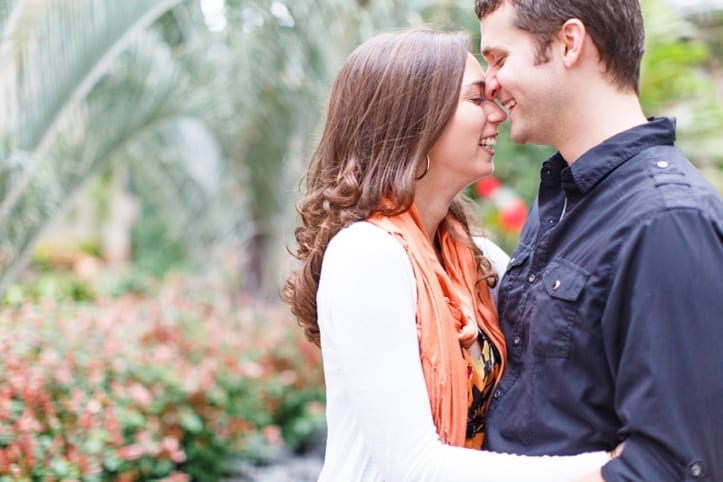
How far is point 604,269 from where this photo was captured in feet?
5.29

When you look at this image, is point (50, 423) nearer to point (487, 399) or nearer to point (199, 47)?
point (487, 399)

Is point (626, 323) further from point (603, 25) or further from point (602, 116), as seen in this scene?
point (603, 25)

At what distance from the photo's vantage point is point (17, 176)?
3.94 metres

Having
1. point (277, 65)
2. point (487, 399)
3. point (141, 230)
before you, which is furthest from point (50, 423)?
point (141, 230)

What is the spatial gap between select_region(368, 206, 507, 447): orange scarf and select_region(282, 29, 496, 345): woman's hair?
0.24 feet

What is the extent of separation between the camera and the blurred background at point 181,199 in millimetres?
3598

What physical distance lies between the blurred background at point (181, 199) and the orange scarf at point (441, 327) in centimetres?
72

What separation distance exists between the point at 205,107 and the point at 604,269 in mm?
4272

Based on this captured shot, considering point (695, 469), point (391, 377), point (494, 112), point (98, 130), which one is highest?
point (98, 130)

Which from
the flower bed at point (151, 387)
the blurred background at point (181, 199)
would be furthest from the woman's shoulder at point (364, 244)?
the flower bed at point (151, 387)

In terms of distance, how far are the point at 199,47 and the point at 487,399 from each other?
4.49 meters

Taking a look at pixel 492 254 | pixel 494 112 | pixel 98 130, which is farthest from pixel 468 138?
pixel 98 130

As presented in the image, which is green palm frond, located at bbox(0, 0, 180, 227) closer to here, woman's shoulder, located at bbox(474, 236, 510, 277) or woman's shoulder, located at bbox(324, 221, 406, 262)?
woman's shoulder, located at bbox(474, 236, 510, 277)

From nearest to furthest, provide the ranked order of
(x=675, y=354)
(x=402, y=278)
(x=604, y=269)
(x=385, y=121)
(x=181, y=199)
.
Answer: (x=675, y=354)
(x=604, y=269)
(x=402, y=278)
(x=385, y=121)
(x=181, y=199)
